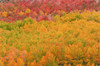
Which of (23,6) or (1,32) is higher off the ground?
(23,6)

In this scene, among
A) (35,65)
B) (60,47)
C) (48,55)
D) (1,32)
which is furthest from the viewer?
(1,32)

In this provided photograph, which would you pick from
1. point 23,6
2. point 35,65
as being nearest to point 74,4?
point 23,6

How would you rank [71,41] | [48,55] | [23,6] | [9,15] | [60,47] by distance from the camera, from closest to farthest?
[48,55], [60,47], [71,41], [9,15], [23,6]

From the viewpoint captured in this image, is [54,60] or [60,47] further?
[60,47]

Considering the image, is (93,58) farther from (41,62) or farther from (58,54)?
(41,62)

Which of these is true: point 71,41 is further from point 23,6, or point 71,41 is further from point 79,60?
point 23,6

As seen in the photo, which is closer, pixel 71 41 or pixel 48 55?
pixel 48 55

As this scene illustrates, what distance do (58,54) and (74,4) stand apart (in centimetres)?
868

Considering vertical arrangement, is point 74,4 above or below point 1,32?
above

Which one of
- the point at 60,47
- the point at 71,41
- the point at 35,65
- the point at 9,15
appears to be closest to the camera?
the point at 35,65

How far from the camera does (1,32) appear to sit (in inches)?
256

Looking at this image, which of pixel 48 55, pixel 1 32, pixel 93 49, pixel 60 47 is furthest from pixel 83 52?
pixel 1 32

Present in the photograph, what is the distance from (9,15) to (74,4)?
4659mm

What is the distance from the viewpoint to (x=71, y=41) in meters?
4.40
